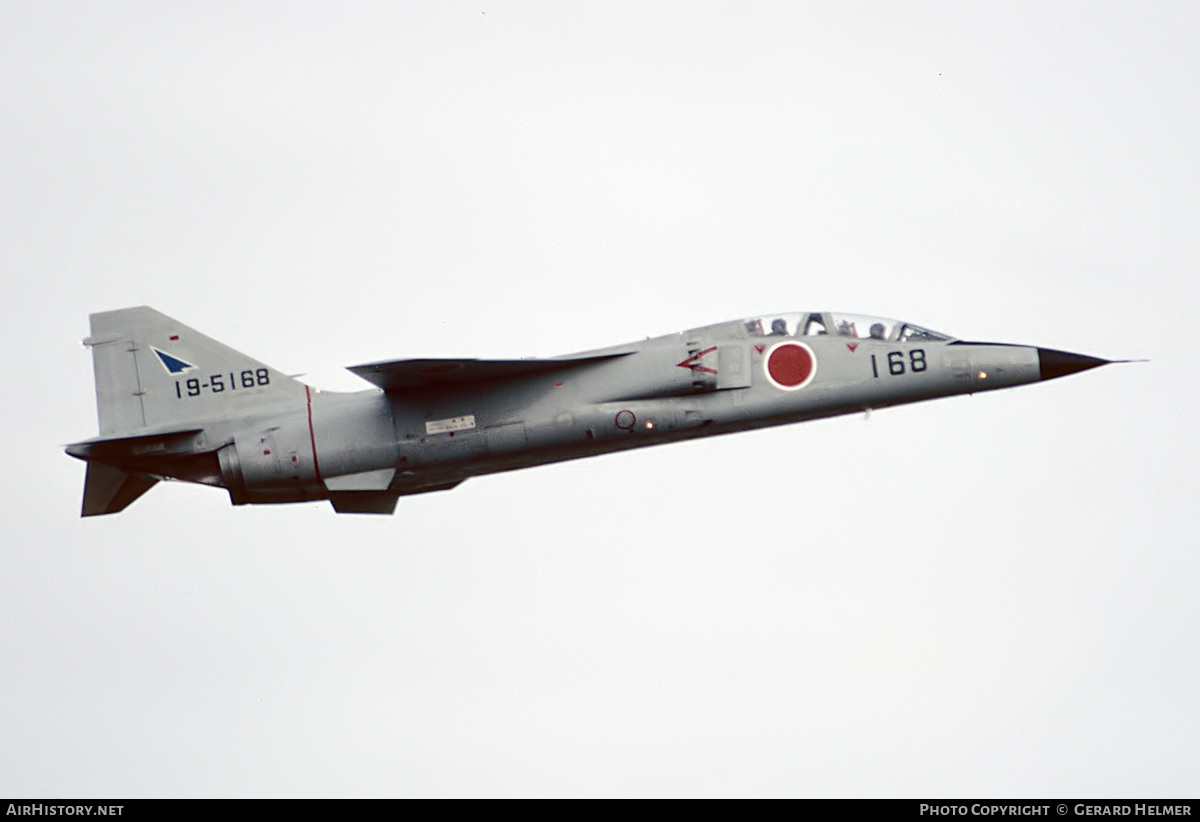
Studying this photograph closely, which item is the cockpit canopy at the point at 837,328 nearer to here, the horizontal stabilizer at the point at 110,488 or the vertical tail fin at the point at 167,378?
the vertical tail fin at the point at 167,378

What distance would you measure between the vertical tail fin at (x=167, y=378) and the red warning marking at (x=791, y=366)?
812 cm

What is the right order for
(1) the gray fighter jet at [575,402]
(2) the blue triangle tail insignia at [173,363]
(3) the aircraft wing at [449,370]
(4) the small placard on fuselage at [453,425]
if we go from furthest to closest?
(2) the blue triangle tail insignia at [173,363]
(4) the small placard on fuselage at [453,425]
(1) the gray fighter jet at [575,402]
(3) the aircraft wing at [449,370]

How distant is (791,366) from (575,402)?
358 centimetres

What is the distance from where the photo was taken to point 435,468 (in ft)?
100

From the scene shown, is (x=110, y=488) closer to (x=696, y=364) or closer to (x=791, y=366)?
(x=696, y=364)

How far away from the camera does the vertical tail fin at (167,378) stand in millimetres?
31703

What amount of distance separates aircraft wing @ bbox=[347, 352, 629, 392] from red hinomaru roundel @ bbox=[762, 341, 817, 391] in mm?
2416

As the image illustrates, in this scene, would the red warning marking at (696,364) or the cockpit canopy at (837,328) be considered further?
the cockpit canopy at (837,328)

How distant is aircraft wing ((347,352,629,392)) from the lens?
1160 inches

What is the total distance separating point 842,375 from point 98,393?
505 inches

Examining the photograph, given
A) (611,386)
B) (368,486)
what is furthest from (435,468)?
(611,386)

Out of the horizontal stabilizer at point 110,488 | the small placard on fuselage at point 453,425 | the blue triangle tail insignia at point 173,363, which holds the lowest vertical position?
the horizontal stabilizer at point 110,488

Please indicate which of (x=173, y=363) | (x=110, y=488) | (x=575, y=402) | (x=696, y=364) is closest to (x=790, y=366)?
(x=696, y=364)

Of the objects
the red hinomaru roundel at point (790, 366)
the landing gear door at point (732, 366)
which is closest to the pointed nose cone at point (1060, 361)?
the red hinomaru roundel at point (790, 366)
